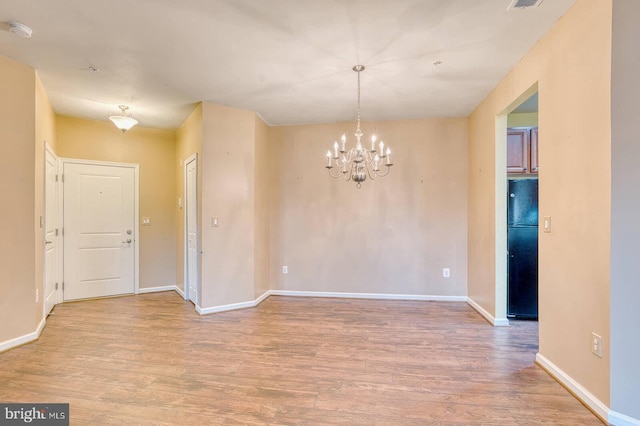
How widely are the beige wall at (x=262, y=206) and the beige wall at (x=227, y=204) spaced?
0.48ft

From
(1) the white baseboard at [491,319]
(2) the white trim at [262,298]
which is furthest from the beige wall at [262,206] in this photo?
(1) the white baseboard at [491,319]

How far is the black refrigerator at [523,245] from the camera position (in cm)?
382

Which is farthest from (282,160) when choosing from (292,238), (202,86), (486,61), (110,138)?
(486,61)

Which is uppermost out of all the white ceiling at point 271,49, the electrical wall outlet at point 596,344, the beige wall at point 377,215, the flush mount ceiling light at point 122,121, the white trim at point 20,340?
the white ceiling at point 271,49

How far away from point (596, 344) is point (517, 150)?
2.64m

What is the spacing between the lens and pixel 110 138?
5027 mm

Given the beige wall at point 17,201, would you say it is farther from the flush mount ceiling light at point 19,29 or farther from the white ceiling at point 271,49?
the flush mount ceiling light at point 19,29

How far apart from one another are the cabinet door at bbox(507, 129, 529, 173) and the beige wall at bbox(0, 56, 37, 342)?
5.49 meters

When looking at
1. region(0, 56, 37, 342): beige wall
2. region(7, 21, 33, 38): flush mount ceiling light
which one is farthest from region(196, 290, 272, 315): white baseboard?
region(7, 21, 33, 38): flush mount ceiling light

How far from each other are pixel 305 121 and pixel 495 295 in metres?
3.63

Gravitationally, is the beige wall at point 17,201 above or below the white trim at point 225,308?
above

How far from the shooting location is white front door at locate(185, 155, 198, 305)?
444cm

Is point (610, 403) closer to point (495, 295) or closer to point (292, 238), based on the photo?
point (495, 295)

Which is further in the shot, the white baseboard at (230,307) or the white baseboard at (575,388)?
the white baseboard at (230,307)
